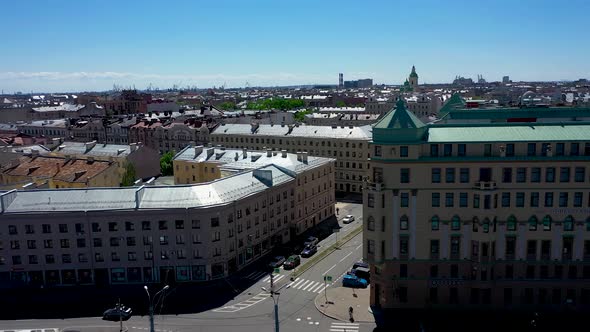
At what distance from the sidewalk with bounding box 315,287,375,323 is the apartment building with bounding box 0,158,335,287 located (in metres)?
16.9

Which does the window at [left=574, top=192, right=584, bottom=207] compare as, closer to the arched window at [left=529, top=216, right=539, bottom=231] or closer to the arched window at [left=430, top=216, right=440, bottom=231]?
the arched window at [left=529, top=216, right=539, bottom=231]

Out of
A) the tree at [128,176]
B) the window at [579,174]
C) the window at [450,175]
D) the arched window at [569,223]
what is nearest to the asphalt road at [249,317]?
the window at [450,175]

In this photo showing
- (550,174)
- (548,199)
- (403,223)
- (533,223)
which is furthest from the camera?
(403,223)

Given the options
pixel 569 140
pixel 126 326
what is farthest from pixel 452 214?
pixel 126 326

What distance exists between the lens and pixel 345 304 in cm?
6994

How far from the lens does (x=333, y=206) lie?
116 metres

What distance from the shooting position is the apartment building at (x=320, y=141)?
138750 millimetres

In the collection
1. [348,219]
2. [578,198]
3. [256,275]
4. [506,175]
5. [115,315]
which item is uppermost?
[506,175]

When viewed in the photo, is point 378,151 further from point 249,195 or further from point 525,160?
point 249,195

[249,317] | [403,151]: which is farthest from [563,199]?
[249,317]

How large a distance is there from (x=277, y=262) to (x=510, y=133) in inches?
1632

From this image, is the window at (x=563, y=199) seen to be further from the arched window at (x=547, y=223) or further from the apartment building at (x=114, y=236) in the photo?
the apartment building at (x=114, y=236)

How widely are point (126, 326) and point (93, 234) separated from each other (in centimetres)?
1704

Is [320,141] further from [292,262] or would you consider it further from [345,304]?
[345,304]
